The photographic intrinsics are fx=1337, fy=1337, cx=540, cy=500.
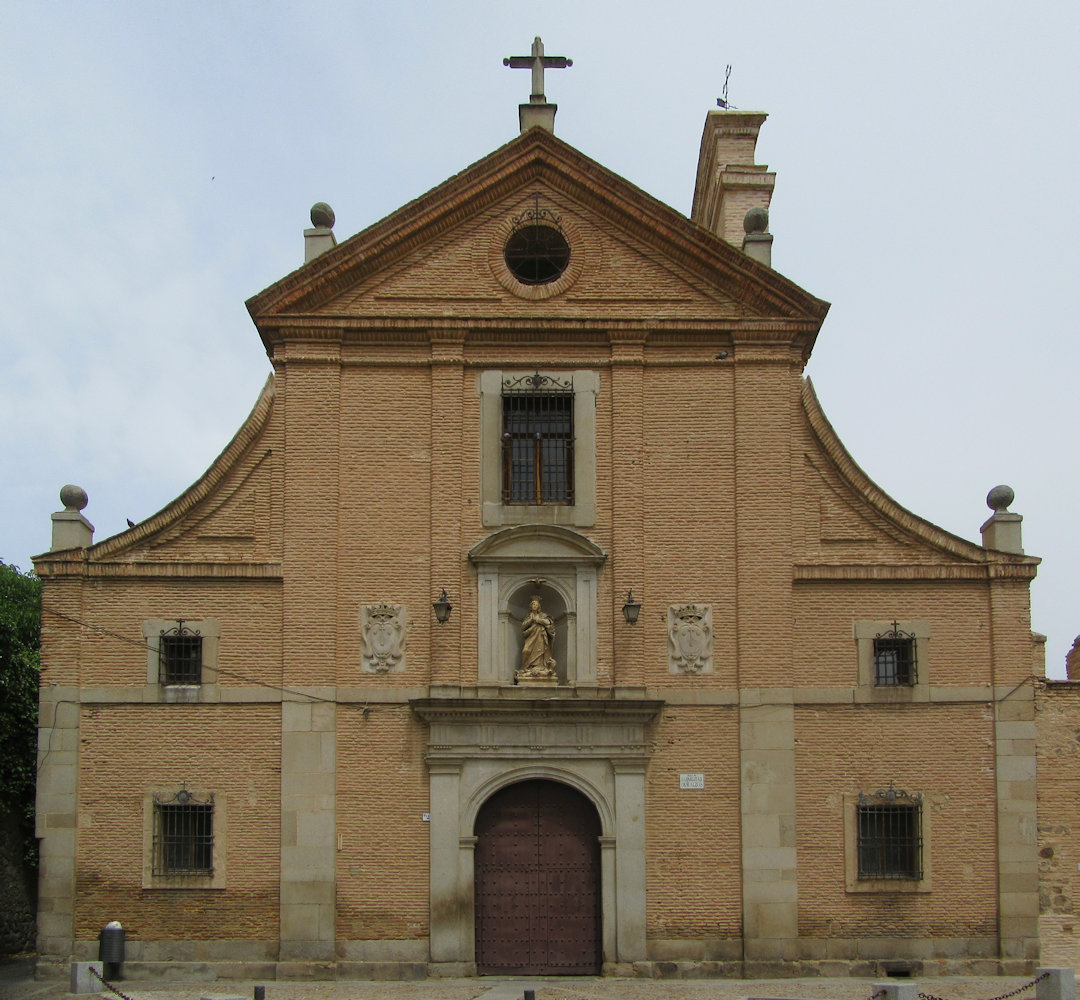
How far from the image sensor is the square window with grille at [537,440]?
19.7m

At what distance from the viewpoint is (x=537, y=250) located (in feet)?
67.3

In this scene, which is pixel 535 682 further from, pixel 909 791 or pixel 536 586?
pixel 909 791

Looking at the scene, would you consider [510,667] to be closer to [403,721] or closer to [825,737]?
[403,721]

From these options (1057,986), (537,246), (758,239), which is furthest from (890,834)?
(537,246)

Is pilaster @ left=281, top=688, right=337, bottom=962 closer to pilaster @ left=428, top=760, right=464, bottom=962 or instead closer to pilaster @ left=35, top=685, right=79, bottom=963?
pilaster @ left=428, top=760, right=464, bottom=962

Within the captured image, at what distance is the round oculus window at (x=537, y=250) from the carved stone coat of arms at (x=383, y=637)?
5457 millimetres

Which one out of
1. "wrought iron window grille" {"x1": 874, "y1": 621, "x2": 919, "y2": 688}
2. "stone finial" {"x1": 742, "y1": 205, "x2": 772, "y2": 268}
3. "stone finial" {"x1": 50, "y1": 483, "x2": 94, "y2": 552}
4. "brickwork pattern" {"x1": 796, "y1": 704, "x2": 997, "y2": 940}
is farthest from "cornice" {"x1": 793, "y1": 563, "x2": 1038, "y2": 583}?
"stone finial" {"x1": 50, "y1": 483, "x2": 94, "y2": 552}

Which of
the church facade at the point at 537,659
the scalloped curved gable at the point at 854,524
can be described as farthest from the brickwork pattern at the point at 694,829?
the scalloped curved gable at the point at 854,524

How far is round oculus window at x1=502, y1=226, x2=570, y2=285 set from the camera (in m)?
20.4

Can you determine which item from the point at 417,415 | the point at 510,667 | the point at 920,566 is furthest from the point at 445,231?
the point at 920,566

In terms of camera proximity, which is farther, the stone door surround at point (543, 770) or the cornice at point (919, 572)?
the cornice at point (919, 572)

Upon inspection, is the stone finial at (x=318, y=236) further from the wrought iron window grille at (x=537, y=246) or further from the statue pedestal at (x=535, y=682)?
the statue pedestal at (x=535, y=682)

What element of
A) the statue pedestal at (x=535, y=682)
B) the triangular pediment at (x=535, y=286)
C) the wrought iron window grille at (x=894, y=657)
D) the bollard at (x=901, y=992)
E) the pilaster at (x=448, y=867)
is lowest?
the bollard at (x=901, y=992)

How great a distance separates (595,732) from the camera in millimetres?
18766
